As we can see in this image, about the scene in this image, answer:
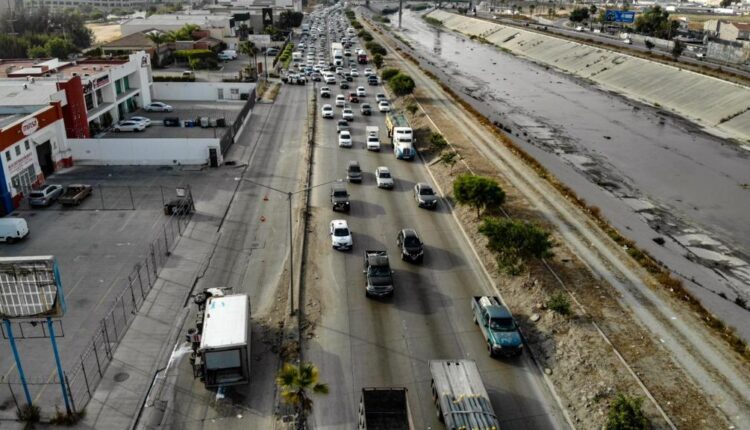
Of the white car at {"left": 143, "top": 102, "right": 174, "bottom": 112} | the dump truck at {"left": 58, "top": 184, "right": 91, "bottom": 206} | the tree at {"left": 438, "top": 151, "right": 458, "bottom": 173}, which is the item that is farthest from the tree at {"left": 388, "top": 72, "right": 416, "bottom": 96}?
the dump truck at {"left": 58, "top": 184, "right": 91, "bottom": 206}

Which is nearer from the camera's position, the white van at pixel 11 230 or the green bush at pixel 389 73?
the white van at pixel 11 230

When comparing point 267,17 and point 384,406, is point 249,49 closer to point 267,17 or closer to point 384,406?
point 267,17

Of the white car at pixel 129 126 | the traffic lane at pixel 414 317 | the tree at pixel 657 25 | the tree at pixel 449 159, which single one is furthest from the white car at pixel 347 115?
the tree at pixel 657 25

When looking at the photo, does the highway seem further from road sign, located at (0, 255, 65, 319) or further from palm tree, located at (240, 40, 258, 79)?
palm tree, located at (240, 40, 258, 79)

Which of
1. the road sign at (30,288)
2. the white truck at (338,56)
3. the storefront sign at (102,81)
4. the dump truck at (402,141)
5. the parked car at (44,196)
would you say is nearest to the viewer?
the road sign at (30,288)

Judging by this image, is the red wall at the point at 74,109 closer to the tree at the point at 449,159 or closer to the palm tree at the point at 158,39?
the tree at the point at 449,159

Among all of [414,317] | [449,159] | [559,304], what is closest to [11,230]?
[414,317]

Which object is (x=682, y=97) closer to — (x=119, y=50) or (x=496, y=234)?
(x=496, y=234)
